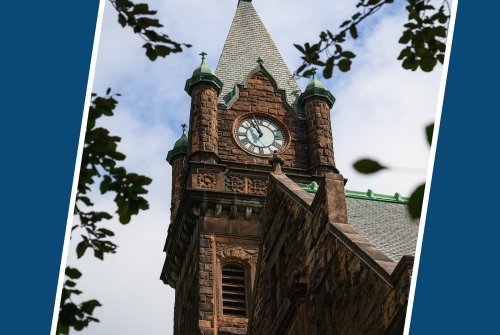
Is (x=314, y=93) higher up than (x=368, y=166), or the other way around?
(x=314, y=93)

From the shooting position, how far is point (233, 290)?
2911cm

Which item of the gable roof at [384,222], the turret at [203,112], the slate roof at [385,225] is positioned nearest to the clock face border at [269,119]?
the turret at [203,112]

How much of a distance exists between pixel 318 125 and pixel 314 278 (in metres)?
18.5

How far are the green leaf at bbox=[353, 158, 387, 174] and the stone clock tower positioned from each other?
68.7ft

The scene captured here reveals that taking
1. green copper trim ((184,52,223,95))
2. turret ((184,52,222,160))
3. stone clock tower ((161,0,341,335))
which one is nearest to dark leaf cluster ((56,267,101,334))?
stone clock tower ((161,0,341,335))

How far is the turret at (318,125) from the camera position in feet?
105

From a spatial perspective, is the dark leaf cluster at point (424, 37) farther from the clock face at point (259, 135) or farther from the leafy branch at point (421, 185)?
the clock face at point (259, 135)

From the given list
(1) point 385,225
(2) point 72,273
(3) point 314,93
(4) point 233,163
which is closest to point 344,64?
(2) point 72,273

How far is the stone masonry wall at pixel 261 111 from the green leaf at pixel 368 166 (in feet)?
79.3

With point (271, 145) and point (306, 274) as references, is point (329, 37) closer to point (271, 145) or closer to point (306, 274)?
point (306, 274)

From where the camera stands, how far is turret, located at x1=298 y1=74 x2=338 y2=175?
3188cm

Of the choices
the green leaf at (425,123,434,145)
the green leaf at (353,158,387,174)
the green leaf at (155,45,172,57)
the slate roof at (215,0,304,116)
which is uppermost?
the slate roof at (215,0,304,116)

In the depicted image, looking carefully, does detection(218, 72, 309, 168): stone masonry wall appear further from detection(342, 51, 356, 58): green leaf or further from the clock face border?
detection(342, 51, 356, 58): green leaf

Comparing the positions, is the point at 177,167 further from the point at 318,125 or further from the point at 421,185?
the point at 421,185
